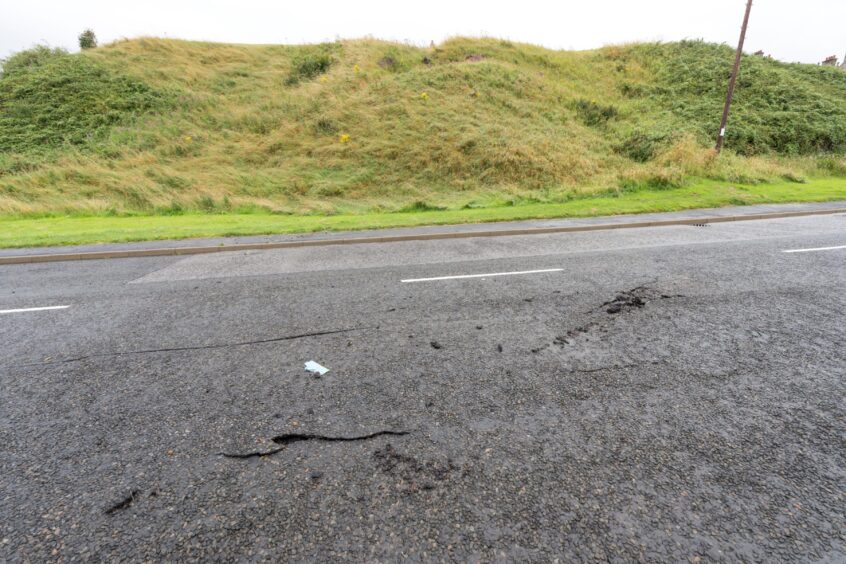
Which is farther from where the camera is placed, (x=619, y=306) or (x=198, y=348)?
(x=619, y=306)

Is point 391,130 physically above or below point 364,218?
above

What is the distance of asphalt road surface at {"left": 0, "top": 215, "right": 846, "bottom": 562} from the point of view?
204 centimetres

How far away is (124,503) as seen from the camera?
226cm

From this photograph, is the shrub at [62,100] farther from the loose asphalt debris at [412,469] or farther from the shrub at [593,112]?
the loose asphalt debris at [412,469]

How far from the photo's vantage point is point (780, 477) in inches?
92.0

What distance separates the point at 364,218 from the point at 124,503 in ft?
37.0

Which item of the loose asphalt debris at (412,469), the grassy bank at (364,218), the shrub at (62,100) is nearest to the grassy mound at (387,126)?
the shrub at (62,100)

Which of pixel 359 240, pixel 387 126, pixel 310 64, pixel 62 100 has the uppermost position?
pixel 310 64

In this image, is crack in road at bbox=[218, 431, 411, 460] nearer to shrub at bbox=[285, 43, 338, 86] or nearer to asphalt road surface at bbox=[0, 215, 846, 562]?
asphalt road surface at bbox=[0, 215, 846, 562]

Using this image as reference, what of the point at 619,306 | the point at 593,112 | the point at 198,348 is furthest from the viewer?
the point at 593,112

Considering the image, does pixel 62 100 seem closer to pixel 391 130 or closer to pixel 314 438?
pixel 391 130

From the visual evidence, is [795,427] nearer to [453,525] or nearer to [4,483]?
[453,525]

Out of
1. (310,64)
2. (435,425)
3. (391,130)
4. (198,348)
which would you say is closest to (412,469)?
(435,425)

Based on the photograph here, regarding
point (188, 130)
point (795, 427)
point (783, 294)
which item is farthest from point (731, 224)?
point (188, 130)
